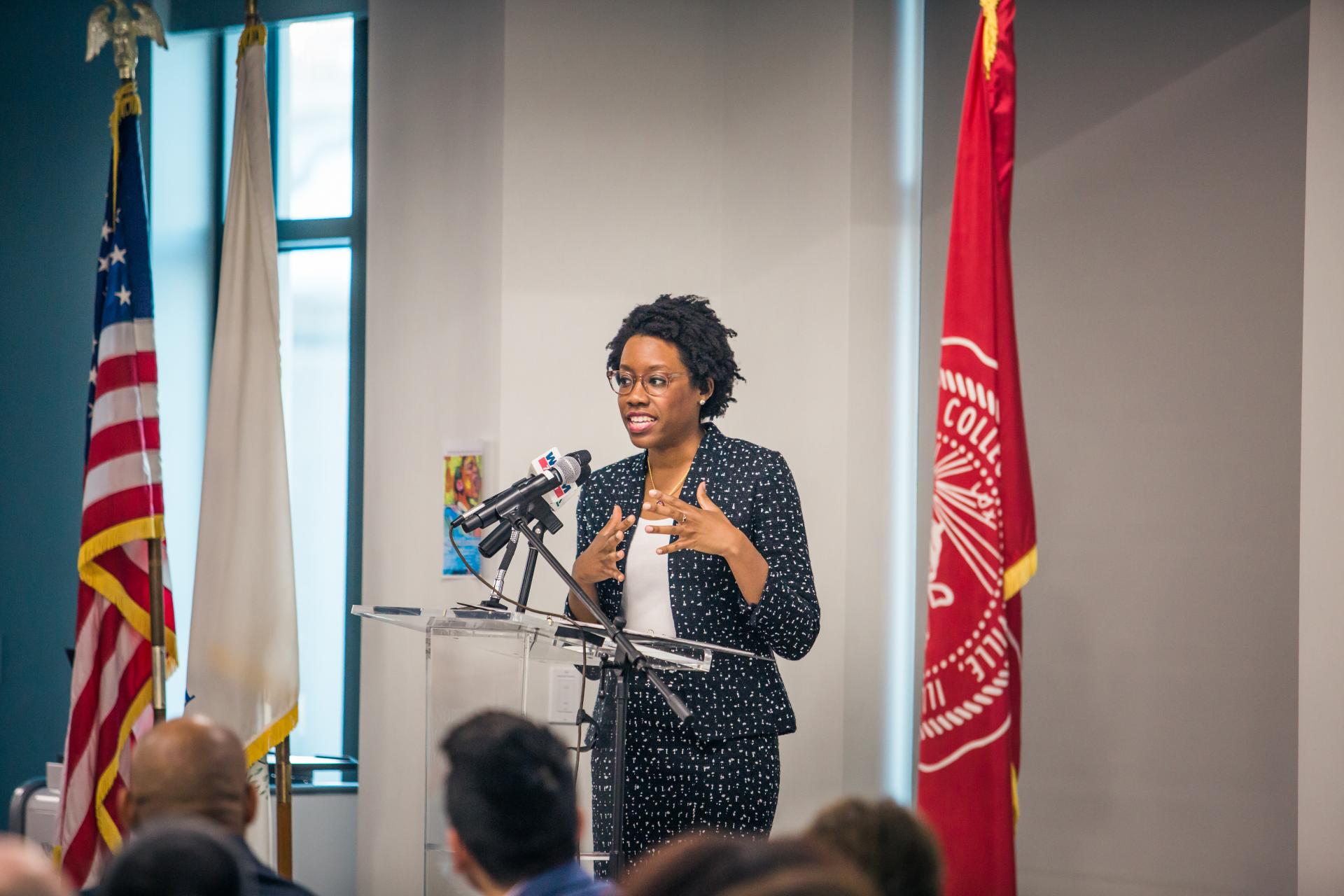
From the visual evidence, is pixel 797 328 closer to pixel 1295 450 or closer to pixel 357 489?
pixel 1295 450

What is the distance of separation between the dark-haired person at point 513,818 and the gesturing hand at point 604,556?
1.16 meters

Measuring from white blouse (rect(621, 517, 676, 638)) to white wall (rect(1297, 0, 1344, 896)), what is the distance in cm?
140

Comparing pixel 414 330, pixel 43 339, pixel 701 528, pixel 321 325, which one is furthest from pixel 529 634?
pixel 43 339

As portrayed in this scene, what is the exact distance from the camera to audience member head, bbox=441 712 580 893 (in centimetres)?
164

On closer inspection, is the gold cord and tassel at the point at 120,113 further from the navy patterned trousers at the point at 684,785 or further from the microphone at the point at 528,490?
the navy patterned trousers at the point at 684,785

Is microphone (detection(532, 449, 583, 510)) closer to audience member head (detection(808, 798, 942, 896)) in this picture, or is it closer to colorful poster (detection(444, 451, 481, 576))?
audience member head (detection(808, 798, 942, 896))

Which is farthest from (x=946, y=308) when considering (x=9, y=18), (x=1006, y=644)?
(x=9, y=18)

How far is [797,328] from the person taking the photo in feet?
13.5

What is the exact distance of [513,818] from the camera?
1.64 metres

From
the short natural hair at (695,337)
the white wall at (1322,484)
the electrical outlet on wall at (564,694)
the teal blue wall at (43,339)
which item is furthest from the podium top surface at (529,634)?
the teal blue wall at (43,339)

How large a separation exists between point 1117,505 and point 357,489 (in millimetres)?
2936

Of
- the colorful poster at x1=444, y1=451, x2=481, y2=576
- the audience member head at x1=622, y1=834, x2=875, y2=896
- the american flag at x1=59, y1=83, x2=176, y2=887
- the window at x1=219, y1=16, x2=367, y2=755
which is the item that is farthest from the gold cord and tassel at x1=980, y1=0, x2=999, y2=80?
the window at x1=219, y1=16, x2=367, y2=755

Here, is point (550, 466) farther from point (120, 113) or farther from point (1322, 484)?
point (120, 113)

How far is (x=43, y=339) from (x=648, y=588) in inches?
122
